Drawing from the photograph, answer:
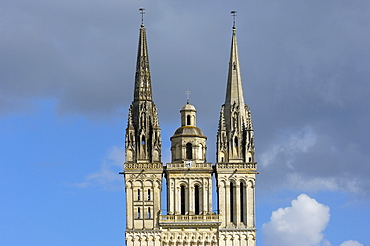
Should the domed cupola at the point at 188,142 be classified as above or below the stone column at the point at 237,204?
above

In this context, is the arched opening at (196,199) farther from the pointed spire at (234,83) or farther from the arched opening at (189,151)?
the pointed spire at (234,83)

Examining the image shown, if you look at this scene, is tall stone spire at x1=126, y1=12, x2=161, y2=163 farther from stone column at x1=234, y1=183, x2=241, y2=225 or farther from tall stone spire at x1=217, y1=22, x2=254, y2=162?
stone column at x1=234, y1=183, x2=241, y2=225

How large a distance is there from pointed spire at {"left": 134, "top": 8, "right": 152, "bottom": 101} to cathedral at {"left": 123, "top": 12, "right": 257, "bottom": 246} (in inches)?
47.9

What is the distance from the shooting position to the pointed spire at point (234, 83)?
12450cm

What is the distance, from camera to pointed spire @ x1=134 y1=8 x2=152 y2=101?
4916 inches

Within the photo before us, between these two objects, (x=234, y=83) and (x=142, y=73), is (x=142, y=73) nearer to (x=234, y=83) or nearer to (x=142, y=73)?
(x=142, y=73)

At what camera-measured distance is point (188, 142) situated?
122 m

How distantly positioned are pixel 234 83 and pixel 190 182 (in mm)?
10752

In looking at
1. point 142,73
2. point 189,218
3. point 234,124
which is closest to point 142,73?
point 142,73

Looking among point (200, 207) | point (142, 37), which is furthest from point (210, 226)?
point (142, 37)

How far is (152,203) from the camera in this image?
121 meters

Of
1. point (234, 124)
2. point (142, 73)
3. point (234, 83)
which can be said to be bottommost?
point (234, 124)

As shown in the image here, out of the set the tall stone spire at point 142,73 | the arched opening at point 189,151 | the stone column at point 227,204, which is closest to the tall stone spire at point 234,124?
the arched opening at point 189,151

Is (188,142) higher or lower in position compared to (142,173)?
higher
